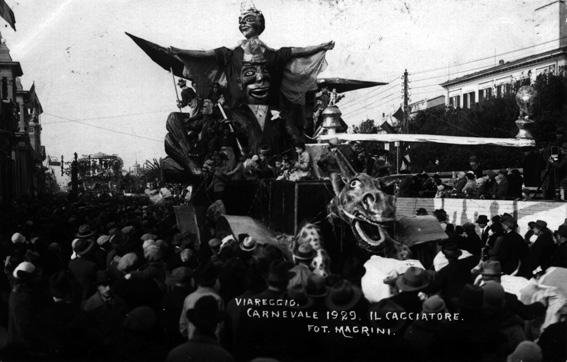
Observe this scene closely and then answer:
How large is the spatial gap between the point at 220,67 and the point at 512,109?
3486 centimetres

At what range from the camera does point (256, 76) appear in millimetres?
18922

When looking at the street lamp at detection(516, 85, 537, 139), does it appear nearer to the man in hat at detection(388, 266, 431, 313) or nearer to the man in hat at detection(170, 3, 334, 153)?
the man in hat at detection(170, 3, 334, 153)

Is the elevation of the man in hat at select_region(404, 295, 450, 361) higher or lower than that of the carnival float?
lower

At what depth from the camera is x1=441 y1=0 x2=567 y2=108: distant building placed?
2583 cm

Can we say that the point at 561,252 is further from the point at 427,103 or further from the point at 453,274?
the point at 427,103

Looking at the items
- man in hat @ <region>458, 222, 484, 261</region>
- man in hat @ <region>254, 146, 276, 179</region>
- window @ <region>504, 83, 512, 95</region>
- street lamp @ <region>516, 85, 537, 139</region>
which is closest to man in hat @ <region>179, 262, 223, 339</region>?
man in hat @ <region>458, 222, 484, 261</region>

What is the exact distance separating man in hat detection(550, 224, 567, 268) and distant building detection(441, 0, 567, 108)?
13.2 metres

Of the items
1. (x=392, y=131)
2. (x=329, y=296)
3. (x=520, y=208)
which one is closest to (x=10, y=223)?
(x=329, y=296)

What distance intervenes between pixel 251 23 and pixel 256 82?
1543mm

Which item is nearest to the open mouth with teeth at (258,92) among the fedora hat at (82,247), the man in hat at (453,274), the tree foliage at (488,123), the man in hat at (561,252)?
the man in hat at (561,252)

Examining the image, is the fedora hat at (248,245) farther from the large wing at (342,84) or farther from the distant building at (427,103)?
the distant building at (427,103)

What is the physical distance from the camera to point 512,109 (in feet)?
164

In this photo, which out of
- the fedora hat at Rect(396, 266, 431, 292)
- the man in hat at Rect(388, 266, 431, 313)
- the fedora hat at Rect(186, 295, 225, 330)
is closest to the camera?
the fedora hat at Rect(186, 295, 225, 330)

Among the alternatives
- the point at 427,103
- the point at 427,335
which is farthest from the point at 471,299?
the point at 427,103
